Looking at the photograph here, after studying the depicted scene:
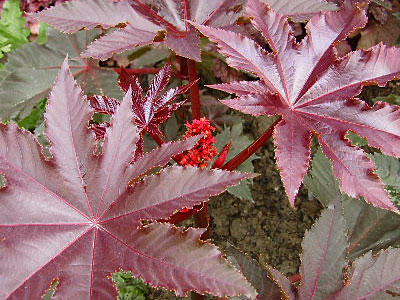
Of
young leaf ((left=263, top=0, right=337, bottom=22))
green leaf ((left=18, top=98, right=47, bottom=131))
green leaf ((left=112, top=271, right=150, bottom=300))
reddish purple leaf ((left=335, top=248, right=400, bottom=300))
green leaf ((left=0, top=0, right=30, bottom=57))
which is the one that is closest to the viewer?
reddish purple leaf ((left=335, top=248, right=400, bottom=300))

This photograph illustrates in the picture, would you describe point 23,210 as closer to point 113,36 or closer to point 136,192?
point 136,192

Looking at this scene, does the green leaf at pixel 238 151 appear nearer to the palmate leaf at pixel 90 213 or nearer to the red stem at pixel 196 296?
the red stem at pixel 196 296

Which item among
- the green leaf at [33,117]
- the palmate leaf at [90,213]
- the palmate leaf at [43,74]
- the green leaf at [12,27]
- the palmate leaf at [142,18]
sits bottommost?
the palmate leaf at [90,213]

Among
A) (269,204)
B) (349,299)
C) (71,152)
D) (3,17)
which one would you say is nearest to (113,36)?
(71,152)

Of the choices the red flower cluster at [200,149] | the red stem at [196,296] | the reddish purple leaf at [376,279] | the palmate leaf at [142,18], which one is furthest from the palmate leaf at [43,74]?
the reddish purple leaf at [376,279]

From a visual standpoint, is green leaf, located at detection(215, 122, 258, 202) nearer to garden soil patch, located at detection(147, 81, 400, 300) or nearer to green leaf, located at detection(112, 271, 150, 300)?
garden soil patch, located at detection(147, 81, 400, 300)

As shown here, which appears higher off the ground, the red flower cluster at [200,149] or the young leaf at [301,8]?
the young leaf at [301,8]

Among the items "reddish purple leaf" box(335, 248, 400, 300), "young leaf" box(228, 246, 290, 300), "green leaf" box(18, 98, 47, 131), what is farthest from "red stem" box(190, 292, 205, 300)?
"green leaf" box(18, 98, 47, 131)

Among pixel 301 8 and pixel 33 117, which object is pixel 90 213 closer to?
pixel 301 8

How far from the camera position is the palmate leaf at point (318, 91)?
2.40ft

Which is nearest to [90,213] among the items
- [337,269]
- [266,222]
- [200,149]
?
[200,149]

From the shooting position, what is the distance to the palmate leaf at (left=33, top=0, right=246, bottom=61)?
88 cm

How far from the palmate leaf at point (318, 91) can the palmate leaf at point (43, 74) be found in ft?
1.81

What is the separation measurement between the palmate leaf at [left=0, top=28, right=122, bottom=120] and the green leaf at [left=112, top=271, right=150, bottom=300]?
24.8 inches
